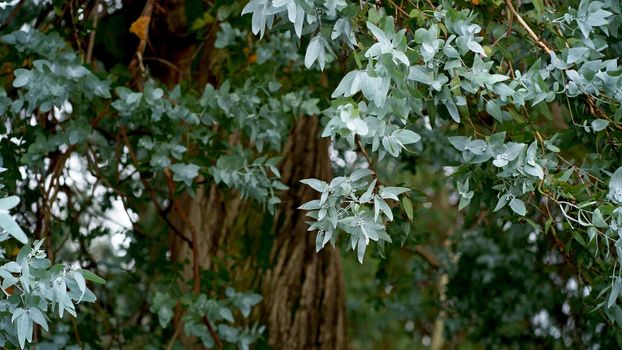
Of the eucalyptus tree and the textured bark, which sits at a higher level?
the eucalyptus tree

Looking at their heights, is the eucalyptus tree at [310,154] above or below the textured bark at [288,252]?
above

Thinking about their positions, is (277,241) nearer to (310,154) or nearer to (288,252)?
(288,252)

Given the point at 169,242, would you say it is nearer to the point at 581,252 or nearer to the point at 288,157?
the point at 288,157

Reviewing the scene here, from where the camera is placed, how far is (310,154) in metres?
3.99

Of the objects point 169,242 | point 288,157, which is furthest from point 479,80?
point 169,242

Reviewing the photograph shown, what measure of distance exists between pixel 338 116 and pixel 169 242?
2450 millimetres

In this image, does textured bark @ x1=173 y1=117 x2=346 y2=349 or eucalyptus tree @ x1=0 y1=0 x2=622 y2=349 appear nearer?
eucalyptus tree @ x1=0 y1=0 x2=622 y2=349

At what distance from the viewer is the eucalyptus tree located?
1.84 m

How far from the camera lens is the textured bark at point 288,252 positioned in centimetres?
385

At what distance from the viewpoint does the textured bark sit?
3846 millimetres

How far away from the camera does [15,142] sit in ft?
9.00

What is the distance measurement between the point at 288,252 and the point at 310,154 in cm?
42

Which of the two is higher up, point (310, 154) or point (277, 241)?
point (310, 154)

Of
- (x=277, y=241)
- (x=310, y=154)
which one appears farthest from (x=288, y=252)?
(x=310, y=154)
